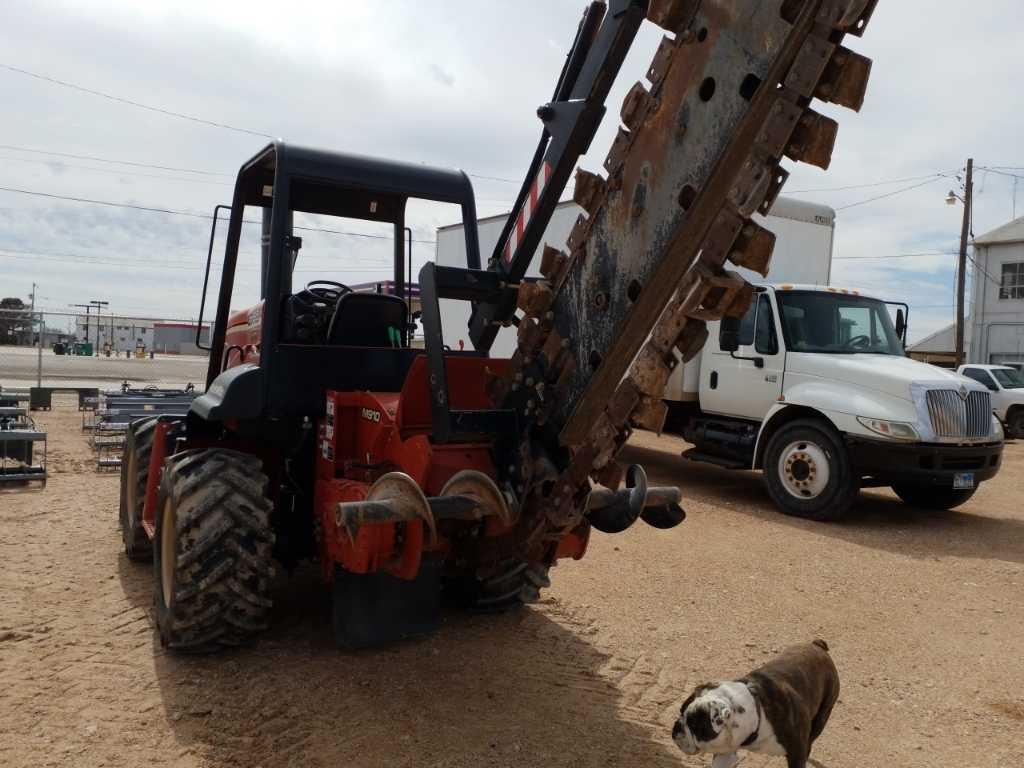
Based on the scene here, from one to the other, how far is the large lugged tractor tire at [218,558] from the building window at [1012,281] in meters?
32.8

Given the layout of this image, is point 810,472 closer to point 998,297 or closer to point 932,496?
point 932,496

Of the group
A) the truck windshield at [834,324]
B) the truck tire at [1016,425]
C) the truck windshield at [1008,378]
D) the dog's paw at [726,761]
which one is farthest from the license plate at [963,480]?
the truck windshield at [1008,378]

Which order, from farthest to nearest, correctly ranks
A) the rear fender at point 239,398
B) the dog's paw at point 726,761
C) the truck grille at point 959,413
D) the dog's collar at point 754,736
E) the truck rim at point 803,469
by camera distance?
the truck rim at point 803,469 → the truck grille at point 959,413 → the rear fender at point 239,398 → the dog's paw at point 726,761 → the dog's collar at point 754,736

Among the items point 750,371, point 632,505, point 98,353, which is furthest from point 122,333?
point 632,505

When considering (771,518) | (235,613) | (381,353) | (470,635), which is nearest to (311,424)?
(381,353)

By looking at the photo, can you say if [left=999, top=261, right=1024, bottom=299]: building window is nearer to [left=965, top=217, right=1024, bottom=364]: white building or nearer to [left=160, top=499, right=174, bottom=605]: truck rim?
[left=965, top=217, right=1024, bottom=364]: white building

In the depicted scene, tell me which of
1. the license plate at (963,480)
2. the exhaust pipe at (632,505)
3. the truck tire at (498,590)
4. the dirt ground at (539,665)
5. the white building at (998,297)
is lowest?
the dirt ground at (539,665)

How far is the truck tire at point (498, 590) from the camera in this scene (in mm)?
4922

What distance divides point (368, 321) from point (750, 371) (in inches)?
243

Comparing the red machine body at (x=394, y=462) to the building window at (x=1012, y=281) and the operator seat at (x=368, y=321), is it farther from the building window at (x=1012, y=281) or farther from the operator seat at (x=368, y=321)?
the building window at (x=1012, y=281)

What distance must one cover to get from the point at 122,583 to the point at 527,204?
13.0 ft

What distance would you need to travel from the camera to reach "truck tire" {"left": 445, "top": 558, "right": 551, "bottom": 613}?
4.92 m

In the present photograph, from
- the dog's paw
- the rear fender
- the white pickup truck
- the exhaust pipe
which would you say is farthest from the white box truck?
the white pickup truck

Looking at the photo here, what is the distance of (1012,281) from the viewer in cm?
3011
